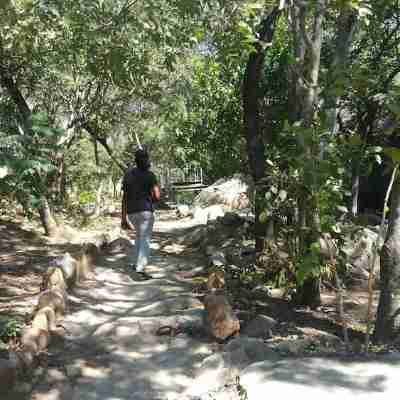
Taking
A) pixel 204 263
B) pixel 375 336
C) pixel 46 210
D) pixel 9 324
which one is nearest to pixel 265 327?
pixel 375 336

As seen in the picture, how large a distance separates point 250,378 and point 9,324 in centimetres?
224

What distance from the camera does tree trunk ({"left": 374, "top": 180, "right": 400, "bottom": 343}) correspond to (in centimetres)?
504

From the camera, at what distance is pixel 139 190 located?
785 centimetres

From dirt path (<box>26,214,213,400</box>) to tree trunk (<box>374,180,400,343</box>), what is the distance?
1650 mm

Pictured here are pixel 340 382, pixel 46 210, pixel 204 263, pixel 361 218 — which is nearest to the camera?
pixel 340 382

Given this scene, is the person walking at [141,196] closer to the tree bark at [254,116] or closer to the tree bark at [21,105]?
the tree bark at [254,116]

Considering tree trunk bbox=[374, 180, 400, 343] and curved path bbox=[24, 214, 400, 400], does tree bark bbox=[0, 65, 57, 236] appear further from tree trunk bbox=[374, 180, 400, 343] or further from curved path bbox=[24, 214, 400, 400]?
tree trunk bbox=[374, 180, 400, 343]

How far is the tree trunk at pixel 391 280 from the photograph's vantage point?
5.04 metres

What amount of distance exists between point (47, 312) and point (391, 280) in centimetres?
323

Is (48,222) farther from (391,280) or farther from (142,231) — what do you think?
(391,280)

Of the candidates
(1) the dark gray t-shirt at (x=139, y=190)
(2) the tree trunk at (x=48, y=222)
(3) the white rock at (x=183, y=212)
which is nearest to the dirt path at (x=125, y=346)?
(1) the dark gray t-shirt at (x=139, y=190)

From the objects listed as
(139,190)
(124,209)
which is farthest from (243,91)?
(124,209)

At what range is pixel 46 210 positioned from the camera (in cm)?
1184

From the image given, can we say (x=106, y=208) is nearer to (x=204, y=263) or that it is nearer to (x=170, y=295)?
(x=204, y=263)
